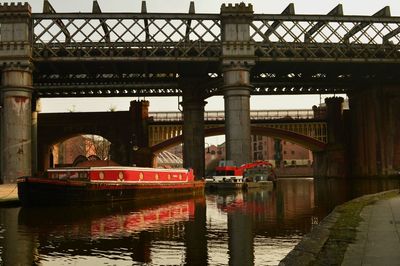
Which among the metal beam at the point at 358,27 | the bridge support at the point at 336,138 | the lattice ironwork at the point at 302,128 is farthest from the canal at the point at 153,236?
the bridge support at the point at 336,138

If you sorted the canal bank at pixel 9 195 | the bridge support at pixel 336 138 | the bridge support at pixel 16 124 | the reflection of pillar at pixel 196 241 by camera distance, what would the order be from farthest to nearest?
the bridge support at pixel 336 138, the bridge support at pixel 16 124, the canal bank at pixel 9 195, the reflection of pillar at pixel 196 241

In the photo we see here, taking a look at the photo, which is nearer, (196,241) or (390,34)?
(196,241)

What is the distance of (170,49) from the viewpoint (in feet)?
Result: 178

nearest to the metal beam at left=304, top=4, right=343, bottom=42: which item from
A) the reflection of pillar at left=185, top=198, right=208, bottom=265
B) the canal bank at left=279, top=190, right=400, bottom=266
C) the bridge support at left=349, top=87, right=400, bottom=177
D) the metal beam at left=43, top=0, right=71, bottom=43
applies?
the bridge support at left=349, top=87, right=400, bottom=177

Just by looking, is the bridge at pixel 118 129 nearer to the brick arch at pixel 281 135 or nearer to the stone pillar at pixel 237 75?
the brick arch at pixel 281 135

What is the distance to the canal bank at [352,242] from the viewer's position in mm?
11453

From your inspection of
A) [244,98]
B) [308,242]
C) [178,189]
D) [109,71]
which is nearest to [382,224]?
[308,242]

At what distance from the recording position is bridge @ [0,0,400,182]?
166ft

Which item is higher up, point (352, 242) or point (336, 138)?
point (336, 138)

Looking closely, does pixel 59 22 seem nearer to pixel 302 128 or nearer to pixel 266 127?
pixel 266 127

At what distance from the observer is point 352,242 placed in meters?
13.8

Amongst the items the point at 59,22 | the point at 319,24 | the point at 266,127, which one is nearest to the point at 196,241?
the point at 59,22

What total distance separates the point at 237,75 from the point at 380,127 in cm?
3660

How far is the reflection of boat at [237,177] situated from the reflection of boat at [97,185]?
6985mm
